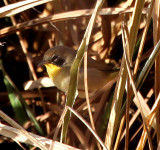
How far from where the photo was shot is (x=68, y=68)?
6.19 ft

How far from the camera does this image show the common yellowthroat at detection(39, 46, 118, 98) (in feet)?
6.07

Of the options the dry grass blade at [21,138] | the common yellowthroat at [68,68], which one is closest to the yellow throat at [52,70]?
the common yellowthroat at [68,68]

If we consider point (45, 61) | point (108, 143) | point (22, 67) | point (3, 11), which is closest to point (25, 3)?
point (3, 11)

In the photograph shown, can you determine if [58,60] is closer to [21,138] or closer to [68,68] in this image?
[68,68]

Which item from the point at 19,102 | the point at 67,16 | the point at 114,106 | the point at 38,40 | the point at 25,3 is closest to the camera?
the point at 114,106

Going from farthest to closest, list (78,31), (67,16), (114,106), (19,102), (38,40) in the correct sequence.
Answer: (38,40), (78,31), (19,102), (67,16), (114,106)

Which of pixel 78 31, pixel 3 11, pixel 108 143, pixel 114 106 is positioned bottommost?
pixel 108 143

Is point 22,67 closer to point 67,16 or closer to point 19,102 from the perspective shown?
point 19,102

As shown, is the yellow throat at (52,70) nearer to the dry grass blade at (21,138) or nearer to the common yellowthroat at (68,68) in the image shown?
the common yellowthroat at (68,68)

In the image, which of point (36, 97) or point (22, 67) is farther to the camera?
point (22, 67)

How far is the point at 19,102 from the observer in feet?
5.87

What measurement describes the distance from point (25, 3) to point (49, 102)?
79 centimetres

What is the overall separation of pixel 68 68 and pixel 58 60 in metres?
0.08

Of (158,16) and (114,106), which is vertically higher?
(158,16)
